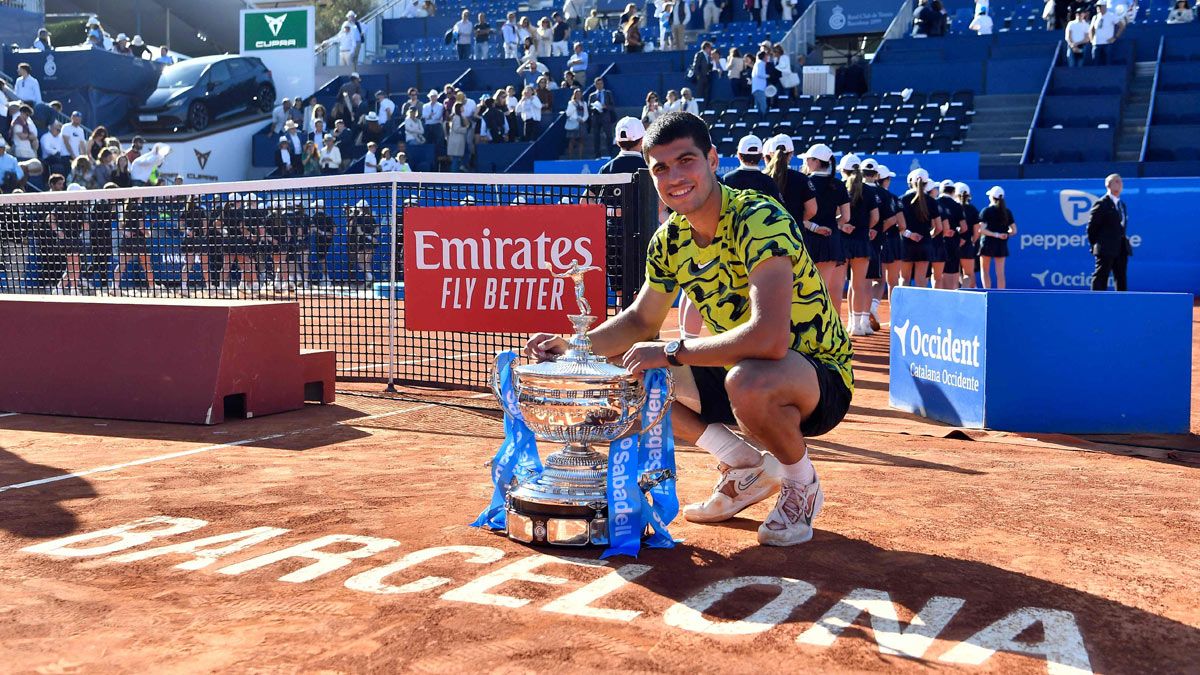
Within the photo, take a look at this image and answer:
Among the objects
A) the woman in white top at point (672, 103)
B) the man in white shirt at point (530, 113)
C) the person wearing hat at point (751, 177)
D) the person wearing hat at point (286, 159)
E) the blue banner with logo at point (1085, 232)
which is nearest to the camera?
the person wearing hat at point (751, 177)

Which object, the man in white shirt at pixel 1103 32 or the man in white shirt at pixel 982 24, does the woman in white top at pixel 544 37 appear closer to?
the man in white shirt at pixel 982 24

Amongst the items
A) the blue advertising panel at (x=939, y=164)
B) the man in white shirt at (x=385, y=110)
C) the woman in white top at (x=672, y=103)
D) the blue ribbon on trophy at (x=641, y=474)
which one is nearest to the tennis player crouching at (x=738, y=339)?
the blue ribbon on trophy at (x=641, y=474)

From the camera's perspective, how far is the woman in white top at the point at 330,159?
2609 centimetres

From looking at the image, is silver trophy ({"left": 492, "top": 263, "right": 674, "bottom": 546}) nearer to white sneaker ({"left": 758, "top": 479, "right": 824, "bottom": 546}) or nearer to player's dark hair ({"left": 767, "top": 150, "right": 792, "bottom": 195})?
white sneaker ({"left": 758, "top": 479, "right": 824, "bottom": 546})

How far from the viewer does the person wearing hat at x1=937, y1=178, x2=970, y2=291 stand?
16141 mm

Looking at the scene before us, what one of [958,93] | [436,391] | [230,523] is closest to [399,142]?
[958,93]

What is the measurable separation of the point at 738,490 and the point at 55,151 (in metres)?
21.9

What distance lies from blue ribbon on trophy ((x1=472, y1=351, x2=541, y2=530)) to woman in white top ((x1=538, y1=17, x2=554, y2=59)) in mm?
26161

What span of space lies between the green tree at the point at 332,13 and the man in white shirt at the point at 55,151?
32.3m

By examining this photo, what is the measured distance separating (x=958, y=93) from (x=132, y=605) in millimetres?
22287

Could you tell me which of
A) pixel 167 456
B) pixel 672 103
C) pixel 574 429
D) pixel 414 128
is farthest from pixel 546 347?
pixel 414 128

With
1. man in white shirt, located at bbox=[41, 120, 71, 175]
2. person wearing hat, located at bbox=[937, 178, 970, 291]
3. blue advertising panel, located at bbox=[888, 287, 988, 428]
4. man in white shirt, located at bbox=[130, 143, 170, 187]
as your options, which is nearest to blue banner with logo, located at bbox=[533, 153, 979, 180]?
person wearing hat, located at bbox=[937, 178, 970, 291]

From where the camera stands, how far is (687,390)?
4.61 m

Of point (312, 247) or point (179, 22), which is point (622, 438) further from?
point (179, 22)
